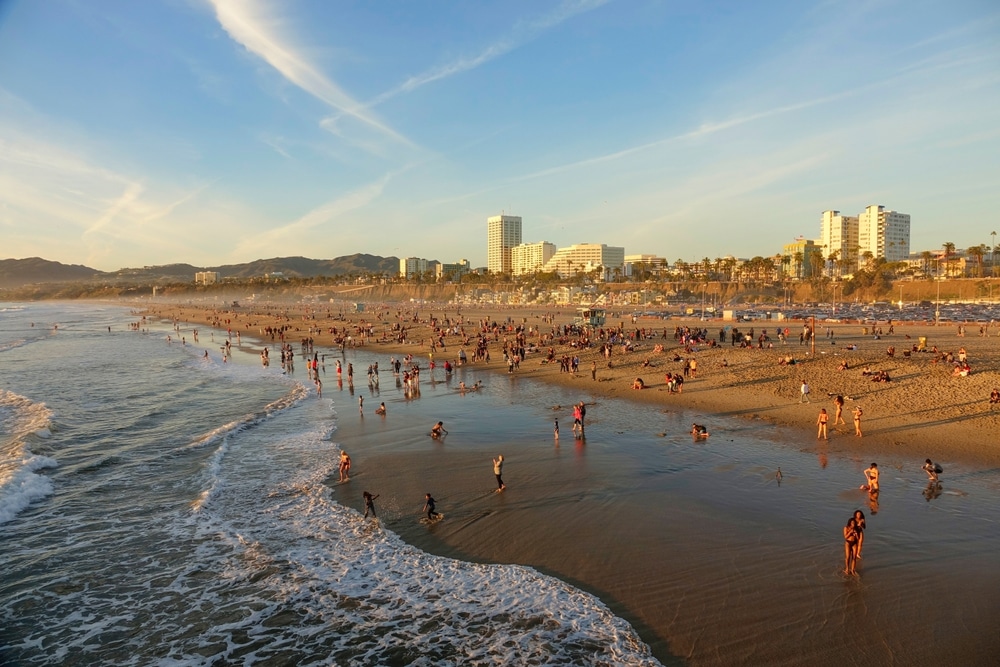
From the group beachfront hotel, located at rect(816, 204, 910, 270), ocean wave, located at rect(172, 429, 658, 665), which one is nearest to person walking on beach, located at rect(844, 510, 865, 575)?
ocean wave, located at rect(172, 429, 658, 665)

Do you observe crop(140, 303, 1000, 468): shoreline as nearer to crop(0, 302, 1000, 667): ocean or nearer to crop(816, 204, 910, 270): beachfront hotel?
crop(0, 302, 1000, 667): ocean

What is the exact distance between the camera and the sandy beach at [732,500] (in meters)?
7.96

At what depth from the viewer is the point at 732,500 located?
12.3 meters

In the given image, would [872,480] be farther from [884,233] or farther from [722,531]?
[884,233]

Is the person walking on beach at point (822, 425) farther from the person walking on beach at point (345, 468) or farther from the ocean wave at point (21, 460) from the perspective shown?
the ocean wave at point (21, 460)

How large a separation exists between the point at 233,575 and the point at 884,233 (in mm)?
220908

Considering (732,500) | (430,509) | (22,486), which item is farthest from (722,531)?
(22,486)

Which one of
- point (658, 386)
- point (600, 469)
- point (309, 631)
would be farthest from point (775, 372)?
point (309, 631)

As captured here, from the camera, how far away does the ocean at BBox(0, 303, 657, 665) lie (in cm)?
794

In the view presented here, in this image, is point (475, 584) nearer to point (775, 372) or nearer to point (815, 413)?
point (815, 413)

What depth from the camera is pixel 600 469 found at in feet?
48.1

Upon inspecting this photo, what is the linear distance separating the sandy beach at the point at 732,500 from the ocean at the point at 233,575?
2.81 feet

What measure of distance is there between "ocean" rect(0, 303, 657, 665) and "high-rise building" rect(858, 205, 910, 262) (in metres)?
209

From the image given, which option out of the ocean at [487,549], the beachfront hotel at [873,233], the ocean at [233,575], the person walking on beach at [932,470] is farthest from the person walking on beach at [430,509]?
the beachfront hotel at [873,233]
